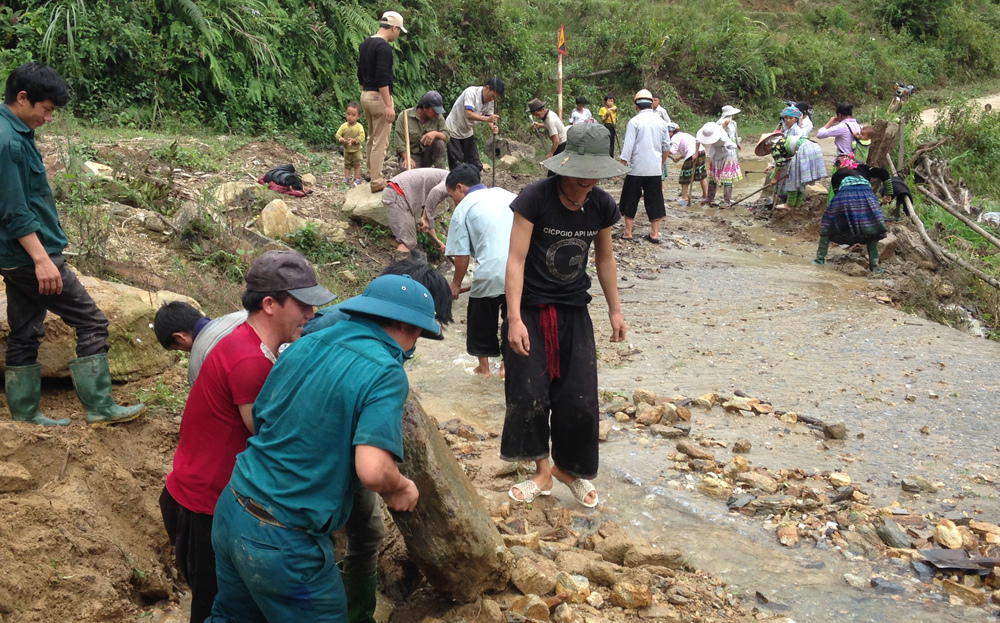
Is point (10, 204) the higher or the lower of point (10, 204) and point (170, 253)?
the higher

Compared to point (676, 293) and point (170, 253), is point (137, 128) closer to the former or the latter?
point (170, 253)

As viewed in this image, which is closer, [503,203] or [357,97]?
[503,203]

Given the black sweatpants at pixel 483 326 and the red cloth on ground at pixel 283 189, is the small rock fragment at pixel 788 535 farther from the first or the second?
the red cloth on ground at pixel 283 189

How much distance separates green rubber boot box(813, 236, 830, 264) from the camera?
30.7ft

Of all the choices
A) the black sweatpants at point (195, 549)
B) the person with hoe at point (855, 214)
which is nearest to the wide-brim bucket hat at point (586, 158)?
the black sweatpants at point (195, 549)

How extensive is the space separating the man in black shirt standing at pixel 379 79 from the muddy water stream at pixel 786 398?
2.11 metres

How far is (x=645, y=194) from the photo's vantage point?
977 cm

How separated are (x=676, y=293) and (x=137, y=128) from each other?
6925 millimetres

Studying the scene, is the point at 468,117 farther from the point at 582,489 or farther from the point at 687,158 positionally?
the point at 582,489

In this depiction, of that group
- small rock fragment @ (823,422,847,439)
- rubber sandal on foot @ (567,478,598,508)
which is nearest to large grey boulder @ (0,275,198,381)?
rubber sandal on foot @ (567,478,598,508)

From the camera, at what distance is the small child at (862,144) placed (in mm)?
10812

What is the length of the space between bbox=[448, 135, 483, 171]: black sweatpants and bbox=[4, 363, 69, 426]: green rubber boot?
6140mm

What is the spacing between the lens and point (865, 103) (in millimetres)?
24344

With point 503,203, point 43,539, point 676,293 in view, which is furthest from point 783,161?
point 43,539
